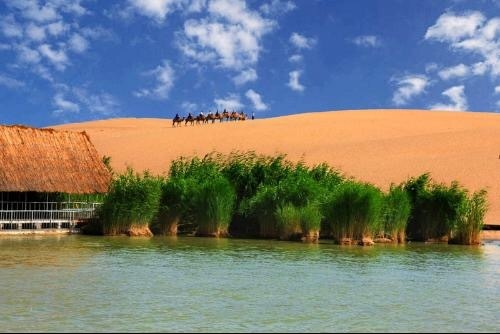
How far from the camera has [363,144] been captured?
5459cm

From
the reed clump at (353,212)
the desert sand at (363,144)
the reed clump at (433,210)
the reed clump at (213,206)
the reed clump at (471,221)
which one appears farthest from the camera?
the desert sand at (363,144)

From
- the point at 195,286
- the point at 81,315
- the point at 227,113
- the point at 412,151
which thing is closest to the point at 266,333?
the point at 81,315

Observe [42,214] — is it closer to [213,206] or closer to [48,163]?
[48,163]

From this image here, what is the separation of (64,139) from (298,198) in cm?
1268

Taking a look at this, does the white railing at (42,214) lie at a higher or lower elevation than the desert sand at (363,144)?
lower

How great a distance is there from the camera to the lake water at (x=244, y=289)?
10.6 meters

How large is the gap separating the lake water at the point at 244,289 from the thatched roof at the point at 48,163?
6.67m

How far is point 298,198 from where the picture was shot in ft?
88.7

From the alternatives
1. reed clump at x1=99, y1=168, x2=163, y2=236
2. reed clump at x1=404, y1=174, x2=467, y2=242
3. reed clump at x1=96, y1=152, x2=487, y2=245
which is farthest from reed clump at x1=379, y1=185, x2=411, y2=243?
reed clump at x1=99, y1=168, x2=163, y2=236

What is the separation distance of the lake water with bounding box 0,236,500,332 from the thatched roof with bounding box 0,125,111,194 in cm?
667

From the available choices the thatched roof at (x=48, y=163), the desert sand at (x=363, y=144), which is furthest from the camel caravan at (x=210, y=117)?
the thatched roof at (x=48, y=163)

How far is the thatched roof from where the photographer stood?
29.2 m

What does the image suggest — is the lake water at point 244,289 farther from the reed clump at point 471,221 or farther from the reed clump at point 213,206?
the reed clump at point 213,206

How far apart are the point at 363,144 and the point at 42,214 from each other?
97.5 ft
